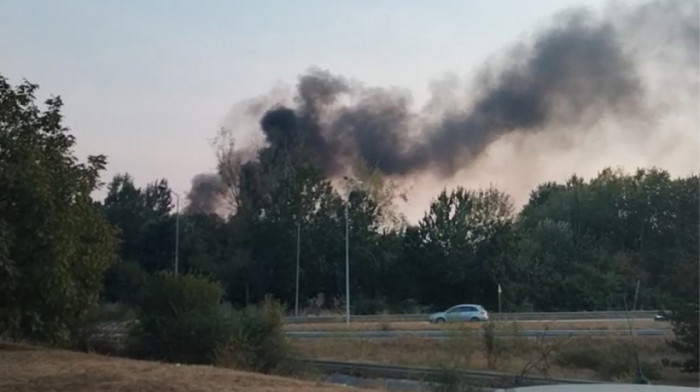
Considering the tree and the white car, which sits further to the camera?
the tree

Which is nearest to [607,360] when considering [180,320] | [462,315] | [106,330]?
[180,320]

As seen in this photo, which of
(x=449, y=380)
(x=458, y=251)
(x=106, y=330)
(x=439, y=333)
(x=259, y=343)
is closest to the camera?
(x=449, y=380)

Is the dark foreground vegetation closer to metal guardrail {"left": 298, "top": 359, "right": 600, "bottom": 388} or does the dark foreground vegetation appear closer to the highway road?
the highway road

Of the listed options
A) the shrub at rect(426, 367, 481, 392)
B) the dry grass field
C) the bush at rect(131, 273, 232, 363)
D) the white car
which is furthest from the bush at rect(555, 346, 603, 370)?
the white car

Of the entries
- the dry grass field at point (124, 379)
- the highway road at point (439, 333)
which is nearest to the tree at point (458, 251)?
the highway road at point (439, 333)

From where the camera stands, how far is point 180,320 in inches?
1353

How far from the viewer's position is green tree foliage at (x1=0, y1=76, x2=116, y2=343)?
89.0 ft

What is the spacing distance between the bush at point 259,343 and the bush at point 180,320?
570 mm

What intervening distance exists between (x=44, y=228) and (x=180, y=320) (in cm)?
808

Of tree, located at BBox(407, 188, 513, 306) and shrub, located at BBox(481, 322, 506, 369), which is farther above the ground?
tree, located at BBox(407, 188, 513, 306)

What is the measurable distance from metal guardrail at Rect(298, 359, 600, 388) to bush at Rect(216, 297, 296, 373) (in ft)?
3.51

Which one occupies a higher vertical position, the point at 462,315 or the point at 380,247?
the point at 380,247

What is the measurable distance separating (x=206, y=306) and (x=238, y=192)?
5223 cm

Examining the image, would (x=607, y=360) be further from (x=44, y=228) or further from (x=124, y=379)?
(x=124, y=379)
